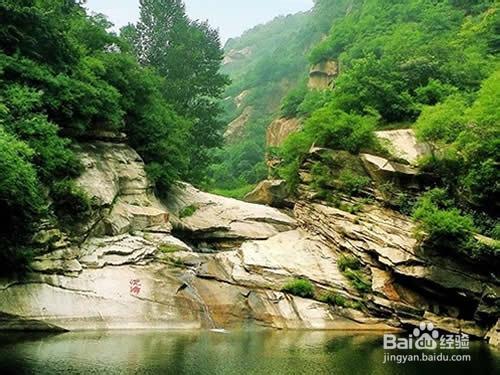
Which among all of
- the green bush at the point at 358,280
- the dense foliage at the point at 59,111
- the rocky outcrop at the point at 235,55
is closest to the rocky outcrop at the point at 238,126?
the dense foliage at the point at 59,111

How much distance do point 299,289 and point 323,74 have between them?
3943cm

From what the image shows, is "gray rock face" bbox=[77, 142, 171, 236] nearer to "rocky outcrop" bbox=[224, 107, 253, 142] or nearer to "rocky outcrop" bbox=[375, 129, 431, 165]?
"rocky outcrop" bbox=[375, 129, 431, 165]

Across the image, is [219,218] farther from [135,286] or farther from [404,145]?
[404,145]

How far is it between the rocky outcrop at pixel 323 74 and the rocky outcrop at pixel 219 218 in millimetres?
27250

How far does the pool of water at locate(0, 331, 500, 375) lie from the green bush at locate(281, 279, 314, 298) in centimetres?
391

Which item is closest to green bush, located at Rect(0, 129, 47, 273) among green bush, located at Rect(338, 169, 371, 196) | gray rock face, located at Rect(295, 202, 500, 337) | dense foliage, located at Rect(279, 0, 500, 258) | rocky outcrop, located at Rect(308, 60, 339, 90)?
gray rock face, located at Rect(295, 202, 500, 337)

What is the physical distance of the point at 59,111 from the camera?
23.0 metres

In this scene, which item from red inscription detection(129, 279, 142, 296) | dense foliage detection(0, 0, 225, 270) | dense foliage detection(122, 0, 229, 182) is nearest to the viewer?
dense foliage detection(0, 0, 225, 270)

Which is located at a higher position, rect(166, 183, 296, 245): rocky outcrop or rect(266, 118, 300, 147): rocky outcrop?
rect(266, 118, 300, 147): rocky outcrop

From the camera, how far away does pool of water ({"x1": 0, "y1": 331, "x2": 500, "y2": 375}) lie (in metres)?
12.8

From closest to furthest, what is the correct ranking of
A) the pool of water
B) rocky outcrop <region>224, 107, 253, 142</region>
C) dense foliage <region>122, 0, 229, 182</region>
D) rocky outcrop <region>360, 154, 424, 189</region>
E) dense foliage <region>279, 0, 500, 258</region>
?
the pool of water, dense foliage <region>279, 0, 500, 258</region>, rocky outcrop <region>360, 154, 424, 189</region>, dense foliage <region>122, 0, 229, 182</region>, rocky outcrop <region>224, 107, 253, 142</region>

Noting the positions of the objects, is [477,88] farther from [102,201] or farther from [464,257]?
[102,201]

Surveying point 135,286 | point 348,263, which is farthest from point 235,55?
point 135,286

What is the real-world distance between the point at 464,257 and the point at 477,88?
41.9ft
